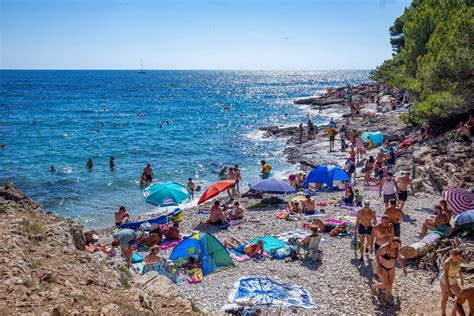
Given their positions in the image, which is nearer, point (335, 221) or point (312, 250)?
point (312, 250)

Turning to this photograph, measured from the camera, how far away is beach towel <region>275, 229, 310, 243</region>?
11.8 meters

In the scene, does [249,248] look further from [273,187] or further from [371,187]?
[371,187]

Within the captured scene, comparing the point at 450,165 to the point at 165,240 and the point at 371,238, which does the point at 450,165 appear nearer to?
the point at 371,238

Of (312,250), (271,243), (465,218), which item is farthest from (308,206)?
(465,218)

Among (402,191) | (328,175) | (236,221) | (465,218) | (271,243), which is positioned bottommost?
(236,221)

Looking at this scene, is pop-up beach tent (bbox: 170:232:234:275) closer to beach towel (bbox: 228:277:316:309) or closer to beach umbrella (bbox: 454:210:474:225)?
beach towel (bbox: 228:277:316:309)

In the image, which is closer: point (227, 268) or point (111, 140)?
point (227, 268)

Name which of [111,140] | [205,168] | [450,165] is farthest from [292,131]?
[450,165]

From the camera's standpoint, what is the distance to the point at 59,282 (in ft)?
19.9

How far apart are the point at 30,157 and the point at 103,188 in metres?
11.3

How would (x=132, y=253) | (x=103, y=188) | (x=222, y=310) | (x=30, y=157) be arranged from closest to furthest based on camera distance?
(x=222, y=310)
(x=132, y=253)
(x=103, y=188)
(x=30, y=157)

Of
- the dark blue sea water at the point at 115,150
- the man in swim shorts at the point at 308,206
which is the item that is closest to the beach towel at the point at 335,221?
the man in swim shorts at the point at 308,206

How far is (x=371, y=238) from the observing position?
948cm

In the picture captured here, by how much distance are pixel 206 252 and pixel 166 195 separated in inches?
202
